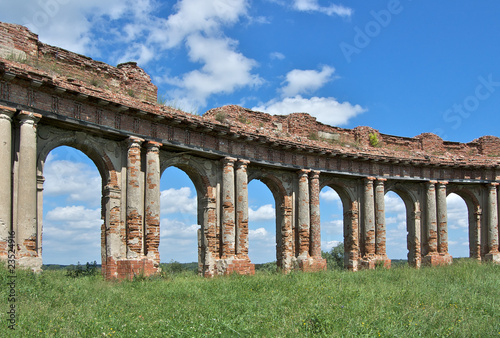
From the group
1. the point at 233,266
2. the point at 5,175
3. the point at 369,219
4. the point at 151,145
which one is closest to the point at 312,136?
the point at 369,219

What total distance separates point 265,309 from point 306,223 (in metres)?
10.7

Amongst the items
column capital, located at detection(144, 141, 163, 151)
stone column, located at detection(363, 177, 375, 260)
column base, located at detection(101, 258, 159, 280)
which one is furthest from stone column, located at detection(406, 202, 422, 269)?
column base, located at detection(101, 258, 159, 280)

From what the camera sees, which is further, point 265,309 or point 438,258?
point 438,258

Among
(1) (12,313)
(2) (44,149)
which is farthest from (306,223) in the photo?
(1) (12,313)

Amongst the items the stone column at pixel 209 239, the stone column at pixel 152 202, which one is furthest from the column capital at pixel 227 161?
the stone column at pixel 152 202

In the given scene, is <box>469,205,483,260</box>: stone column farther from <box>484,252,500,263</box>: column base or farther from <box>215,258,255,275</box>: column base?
<box>215,258,255,275</box>: column base

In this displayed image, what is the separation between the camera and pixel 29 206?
41.5 ft

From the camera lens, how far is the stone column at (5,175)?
39.4 ft

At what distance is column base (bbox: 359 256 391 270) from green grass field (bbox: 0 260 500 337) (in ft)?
25.5

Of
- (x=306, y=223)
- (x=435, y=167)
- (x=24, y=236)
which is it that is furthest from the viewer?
(x=435, y=167)

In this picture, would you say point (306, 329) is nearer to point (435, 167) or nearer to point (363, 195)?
point (363, 195)

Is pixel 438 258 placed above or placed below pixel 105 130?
below

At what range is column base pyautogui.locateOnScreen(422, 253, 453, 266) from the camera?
23.2m

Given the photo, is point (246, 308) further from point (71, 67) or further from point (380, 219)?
point (380, 219)
